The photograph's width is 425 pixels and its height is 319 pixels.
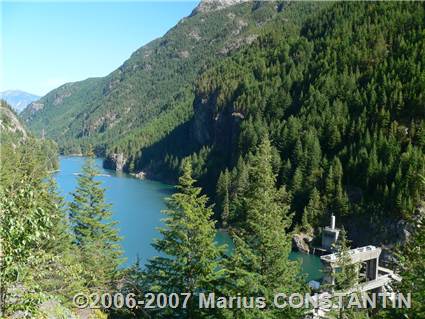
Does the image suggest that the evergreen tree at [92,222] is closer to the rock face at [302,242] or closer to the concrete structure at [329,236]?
the concrete structure at [329,236]

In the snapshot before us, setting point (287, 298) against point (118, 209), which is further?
point (118, 209)

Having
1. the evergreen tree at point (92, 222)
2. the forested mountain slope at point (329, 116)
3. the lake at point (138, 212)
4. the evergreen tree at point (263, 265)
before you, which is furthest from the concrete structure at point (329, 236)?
the evergreen tree at point (263, 265)

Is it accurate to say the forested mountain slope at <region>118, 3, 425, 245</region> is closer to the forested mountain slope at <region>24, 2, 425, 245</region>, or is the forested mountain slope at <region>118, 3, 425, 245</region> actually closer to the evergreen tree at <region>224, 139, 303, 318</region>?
the forested mountain slope at <region>24, 2, 425, 245</region>

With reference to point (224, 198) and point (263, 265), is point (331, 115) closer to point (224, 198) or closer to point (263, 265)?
point (224, 198)

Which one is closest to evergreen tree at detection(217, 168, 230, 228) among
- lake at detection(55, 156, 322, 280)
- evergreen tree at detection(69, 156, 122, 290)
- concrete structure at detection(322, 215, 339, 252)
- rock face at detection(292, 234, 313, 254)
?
lake at detection(55, 156, 322, 280)

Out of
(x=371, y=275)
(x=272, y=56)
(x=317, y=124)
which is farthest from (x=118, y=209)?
(x=272, y=56)

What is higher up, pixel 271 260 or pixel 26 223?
pixel 26 223

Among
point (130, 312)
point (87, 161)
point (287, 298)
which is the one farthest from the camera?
point (87, 161)

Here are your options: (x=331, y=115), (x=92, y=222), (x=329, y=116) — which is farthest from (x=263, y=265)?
(x=331, y=115)

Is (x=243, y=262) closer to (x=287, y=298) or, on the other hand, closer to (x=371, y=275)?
(x=287, y=298)
